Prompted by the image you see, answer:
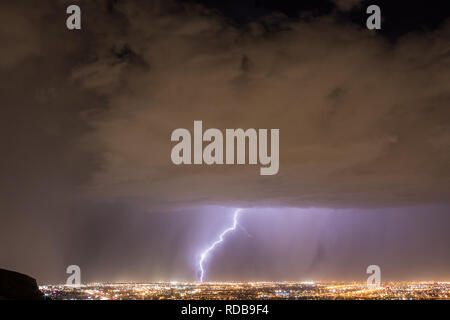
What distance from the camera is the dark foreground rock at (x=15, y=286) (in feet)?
77.7

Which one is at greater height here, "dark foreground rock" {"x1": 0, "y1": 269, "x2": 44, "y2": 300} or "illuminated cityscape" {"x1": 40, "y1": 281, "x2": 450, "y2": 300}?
"dark foreground rock" {"x1": 0, "y1": 269, "x2": 44, "y2": 300}

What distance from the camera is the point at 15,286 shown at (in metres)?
24.7

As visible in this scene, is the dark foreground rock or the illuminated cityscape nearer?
the dark foreground rock

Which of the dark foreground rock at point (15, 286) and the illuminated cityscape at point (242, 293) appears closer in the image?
the dark foreground rock at point (15, 286)

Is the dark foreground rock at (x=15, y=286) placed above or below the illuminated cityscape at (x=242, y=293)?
above

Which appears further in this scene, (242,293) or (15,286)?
(242,293)

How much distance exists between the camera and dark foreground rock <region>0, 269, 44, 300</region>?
2367 cm

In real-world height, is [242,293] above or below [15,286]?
below
